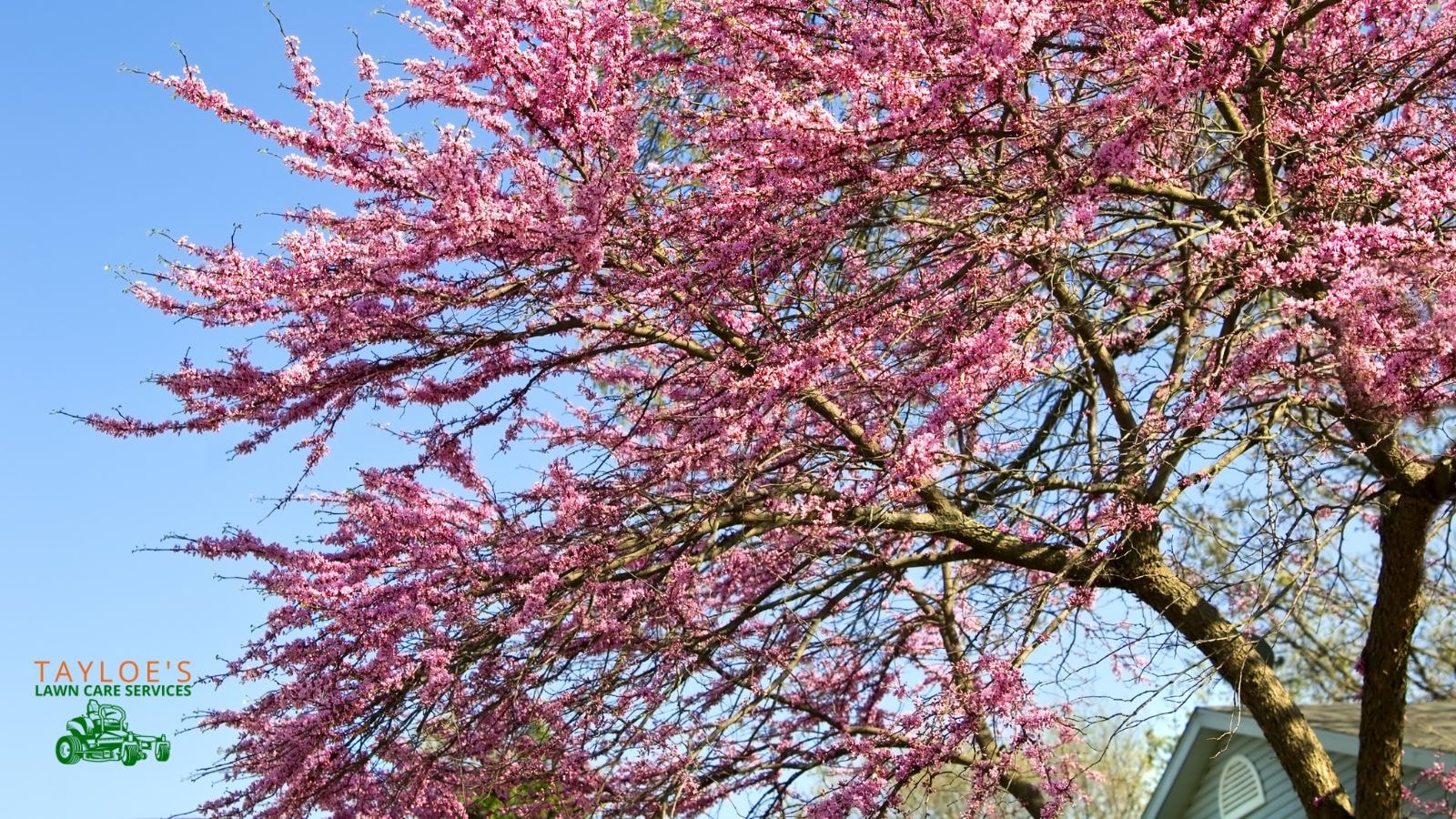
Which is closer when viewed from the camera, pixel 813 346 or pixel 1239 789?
pixel 813 346

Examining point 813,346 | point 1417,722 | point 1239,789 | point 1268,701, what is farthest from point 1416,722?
point 813,346

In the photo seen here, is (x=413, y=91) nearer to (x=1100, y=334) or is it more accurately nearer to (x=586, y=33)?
(x=586, y=33)

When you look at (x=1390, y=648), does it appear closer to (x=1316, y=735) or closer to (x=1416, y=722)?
(x=1316, y=735)

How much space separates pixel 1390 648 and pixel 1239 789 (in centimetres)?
536

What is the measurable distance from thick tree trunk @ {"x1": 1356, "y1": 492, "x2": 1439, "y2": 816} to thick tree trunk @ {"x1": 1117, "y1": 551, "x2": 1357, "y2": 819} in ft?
0.54

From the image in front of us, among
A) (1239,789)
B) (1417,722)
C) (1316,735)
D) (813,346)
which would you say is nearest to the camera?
(813,346)

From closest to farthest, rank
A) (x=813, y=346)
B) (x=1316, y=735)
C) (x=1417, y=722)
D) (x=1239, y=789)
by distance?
1. (x=813, y=346)
2. (x=1316, y=735)
3. (x=1417, y=722)
4. (x=1239, y=789)

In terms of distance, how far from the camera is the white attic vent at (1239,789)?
1177 centimetres

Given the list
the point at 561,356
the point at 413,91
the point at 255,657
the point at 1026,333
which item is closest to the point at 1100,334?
the point at 1026,333

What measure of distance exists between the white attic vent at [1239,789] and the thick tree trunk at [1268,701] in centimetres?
418

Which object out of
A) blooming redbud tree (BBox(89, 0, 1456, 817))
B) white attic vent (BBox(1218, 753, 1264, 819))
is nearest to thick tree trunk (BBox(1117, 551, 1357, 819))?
blooming redbud tree (BBox(89, 0, 1456, 817))

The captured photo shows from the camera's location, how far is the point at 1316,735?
10047 mm

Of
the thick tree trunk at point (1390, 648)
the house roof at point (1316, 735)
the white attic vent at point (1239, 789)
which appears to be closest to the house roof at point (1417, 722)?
the house roof at point (1316, 735)

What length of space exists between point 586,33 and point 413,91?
153 centimetres
